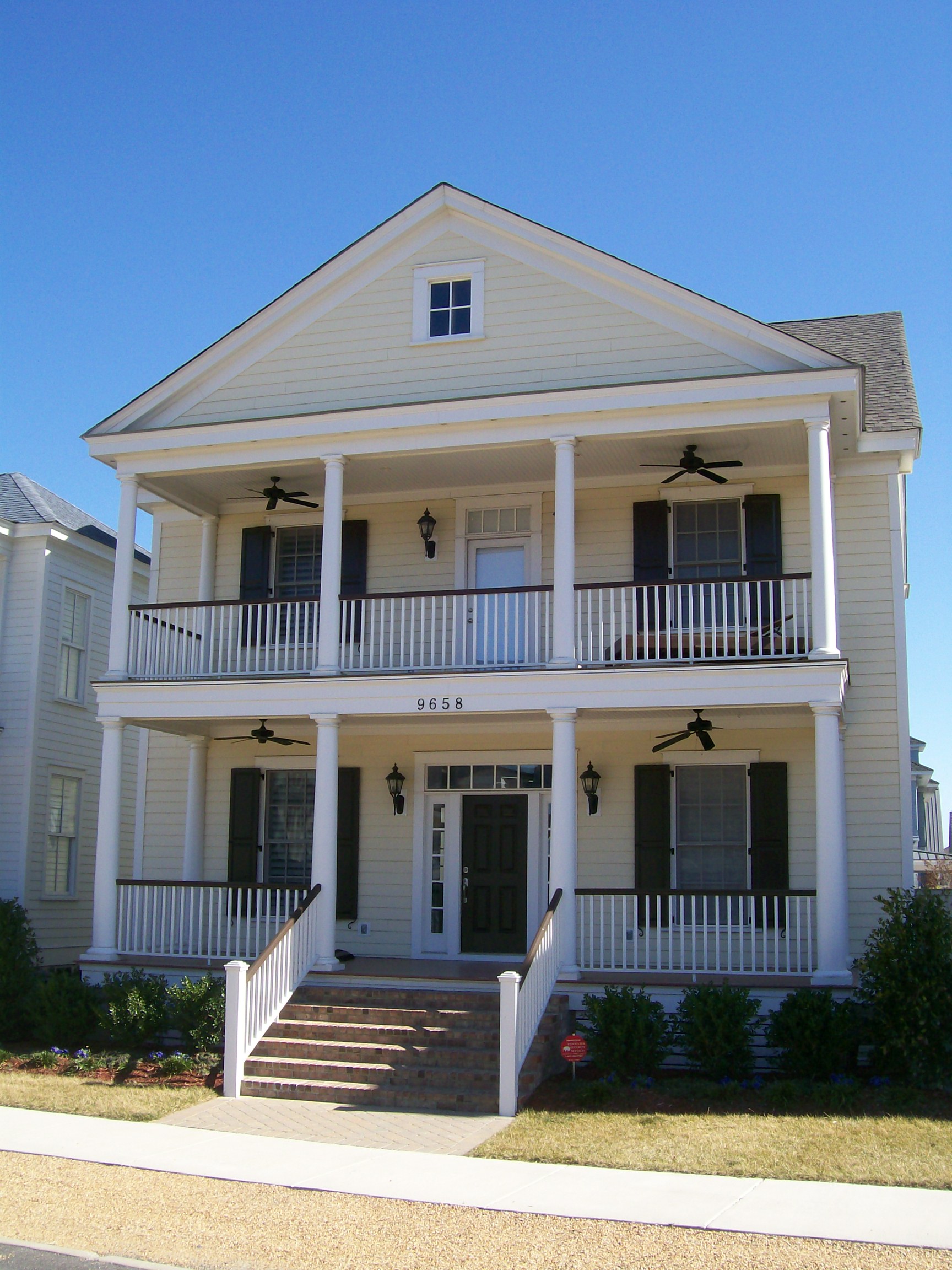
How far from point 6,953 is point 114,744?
8.85 feet

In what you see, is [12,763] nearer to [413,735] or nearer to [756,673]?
[413,735]

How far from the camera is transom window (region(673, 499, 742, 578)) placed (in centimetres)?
1476

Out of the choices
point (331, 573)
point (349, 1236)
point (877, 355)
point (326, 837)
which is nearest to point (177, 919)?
point (326, 837)

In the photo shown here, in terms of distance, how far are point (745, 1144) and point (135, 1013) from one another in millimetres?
6467

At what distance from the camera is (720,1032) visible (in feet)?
36.8

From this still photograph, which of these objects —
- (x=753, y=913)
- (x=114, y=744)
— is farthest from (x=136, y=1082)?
(x=753, y=913)

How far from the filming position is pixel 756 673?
12.4m

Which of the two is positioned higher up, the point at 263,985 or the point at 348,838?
the point at 348,838

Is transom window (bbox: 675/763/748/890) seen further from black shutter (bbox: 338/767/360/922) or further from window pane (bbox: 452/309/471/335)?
window pane (bbox: 452/309/471/335)

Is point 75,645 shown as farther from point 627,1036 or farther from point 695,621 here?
point 627,1036

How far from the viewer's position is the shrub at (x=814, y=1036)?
11.1 m

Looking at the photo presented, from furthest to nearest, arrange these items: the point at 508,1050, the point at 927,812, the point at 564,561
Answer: the point at 927,812, the point at 564,561, the point at 508,1050

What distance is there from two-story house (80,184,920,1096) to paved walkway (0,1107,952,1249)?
2620 mm

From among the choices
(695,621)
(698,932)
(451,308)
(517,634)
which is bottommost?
(698,932)
